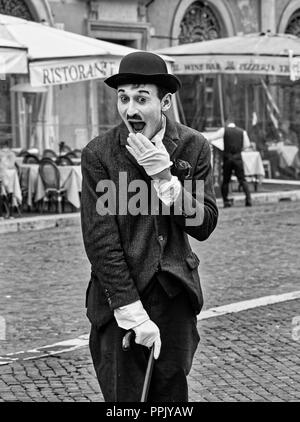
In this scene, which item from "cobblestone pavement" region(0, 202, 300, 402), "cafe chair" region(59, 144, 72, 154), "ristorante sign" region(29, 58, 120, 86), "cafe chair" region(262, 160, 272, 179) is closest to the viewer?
"cobblestone pavement" region(0, 202, 300, 402)

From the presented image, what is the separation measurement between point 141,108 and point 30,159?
44.4 ft

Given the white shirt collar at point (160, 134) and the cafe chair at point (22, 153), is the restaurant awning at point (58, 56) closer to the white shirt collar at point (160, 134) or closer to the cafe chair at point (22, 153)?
the cafe chair at point (22, 153)

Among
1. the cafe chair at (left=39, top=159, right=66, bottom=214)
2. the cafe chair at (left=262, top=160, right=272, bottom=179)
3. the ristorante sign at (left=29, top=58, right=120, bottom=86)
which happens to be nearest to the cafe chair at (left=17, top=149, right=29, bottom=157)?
the cafe chair at (left=39, top=159, right=66, bottom=214)

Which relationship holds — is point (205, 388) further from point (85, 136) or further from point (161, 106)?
point (85, 136)

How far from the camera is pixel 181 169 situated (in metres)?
3.46

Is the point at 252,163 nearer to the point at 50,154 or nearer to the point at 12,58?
the point at 50,154

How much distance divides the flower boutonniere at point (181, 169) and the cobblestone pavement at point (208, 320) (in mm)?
2489

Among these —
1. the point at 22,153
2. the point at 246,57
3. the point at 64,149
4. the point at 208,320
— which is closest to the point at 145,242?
the point at 208,320

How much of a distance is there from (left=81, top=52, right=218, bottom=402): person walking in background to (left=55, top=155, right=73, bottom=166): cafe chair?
1291cm

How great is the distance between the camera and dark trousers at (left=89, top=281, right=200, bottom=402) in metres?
3.48

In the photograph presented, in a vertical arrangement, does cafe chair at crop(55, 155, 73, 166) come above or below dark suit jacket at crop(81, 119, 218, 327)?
above

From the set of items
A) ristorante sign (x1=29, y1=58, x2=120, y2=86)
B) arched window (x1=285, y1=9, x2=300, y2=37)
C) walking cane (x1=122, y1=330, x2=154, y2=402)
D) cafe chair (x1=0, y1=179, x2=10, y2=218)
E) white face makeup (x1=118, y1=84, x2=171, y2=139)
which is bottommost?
walking cane (x1=122, y1=330, x2=154, y2=402)

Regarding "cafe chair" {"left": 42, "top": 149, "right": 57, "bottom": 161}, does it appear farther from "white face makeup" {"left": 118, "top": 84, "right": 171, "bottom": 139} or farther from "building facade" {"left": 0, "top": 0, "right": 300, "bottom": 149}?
"white face makeup" {"left": 118, "top": 84, "right": 171, "bottom": 139}

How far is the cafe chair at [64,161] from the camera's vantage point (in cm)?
1642
